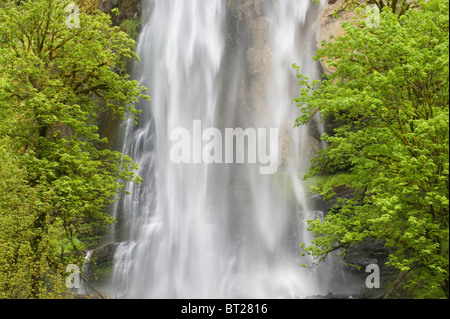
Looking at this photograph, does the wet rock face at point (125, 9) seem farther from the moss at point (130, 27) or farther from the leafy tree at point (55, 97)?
the leafy tree at point (55, 97)

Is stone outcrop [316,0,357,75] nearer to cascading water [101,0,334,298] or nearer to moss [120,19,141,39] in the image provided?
cascading water [101,0,334,298]

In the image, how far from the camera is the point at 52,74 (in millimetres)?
17094

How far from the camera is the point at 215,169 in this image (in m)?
28.8

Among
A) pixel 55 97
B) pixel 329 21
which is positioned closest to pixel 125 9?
pixel 329 21

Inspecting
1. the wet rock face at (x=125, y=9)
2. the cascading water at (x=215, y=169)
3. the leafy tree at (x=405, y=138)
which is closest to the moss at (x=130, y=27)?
the wet rock face at (x=125, y=9)

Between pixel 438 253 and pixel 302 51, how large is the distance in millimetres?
19581

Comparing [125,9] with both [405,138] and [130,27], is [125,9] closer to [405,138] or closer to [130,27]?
[130,27]

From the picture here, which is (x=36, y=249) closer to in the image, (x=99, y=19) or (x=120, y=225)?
(x=99, y=19)

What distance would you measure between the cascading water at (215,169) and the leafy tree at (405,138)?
9.15 metres

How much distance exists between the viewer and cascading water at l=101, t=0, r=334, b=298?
23.6 meters

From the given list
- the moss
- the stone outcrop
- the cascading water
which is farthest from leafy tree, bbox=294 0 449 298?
the moss

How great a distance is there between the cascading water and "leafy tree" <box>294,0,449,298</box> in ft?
30.0

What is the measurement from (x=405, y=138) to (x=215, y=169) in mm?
15988
